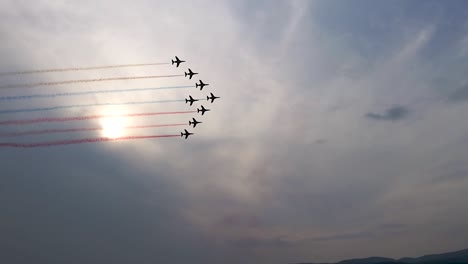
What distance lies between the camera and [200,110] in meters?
162

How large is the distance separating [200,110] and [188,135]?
12.7 metres

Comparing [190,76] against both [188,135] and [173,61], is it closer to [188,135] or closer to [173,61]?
[173,61]

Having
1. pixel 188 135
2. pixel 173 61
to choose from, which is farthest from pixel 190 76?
pixel 188 135

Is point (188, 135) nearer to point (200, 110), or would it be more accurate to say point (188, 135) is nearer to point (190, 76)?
point (200, 110)

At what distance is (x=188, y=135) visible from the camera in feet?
521

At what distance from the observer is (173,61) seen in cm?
15088

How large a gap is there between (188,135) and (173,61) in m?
32.5

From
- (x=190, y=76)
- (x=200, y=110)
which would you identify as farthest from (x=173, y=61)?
(x=200, y=110)

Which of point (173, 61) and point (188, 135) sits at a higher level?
point (173, 61)

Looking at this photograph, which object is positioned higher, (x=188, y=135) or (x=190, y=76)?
(x=190, y=76)

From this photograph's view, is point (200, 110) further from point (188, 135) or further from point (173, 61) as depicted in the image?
point (173, 61)

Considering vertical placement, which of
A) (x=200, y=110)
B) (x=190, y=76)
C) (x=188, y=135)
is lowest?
(x=188, y=135)

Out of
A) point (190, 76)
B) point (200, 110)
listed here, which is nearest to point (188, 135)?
point (200, 110)

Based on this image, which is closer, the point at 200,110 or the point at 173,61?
the point at 173,61
